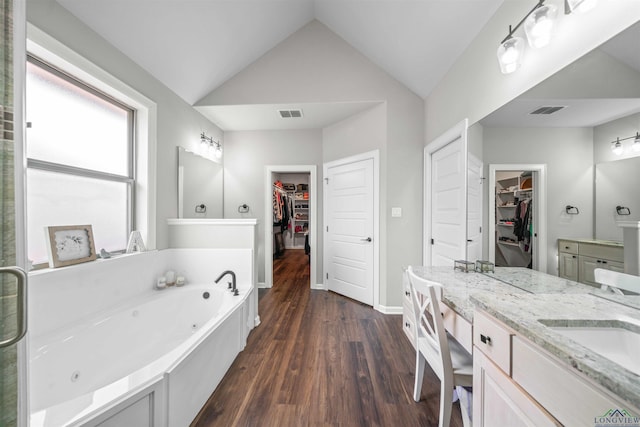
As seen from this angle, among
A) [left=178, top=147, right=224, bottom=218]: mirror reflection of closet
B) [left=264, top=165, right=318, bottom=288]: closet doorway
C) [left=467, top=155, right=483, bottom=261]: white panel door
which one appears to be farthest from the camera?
[left=264, top=165, right=318, bottom=288]: closet doorway

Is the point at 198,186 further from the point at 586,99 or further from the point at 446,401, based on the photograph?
the point at 586,99

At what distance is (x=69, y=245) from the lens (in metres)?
1.55

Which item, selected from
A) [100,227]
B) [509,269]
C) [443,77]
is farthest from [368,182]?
[100,227]

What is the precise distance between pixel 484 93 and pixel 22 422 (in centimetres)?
279

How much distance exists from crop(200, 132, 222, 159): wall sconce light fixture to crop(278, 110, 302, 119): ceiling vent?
3.37 ft

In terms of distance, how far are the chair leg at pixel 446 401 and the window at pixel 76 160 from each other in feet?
8.18

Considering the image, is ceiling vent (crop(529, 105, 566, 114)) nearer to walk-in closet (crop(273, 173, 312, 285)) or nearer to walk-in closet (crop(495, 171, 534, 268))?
walk-in closet (crop(495, 171, 534, 268))

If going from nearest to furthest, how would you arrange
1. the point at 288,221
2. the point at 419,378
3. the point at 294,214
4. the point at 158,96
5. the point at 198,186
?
the point at 419,378
the point at 158,96
the point at 198,186
the point at 288,221
the point at 294,214

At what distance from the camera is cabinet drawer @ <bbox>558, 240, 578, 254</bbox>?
1.09 meters

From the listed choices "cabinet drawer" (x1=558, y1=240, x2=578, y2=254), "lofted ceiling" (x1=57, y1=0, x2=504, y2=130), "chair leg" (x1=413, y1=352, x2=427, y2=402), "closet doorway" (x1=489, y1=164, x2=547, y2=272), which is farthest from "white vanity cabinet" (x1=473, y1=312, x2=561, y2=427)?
"lofted ceiling" (x1=57, y1=0, x2=504, y2=130)

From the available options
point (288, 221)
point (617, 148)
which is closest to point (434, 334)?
point (617, 148)

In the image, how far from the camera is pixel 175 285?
7.52ft

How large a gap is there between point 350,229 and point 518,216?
1.98m

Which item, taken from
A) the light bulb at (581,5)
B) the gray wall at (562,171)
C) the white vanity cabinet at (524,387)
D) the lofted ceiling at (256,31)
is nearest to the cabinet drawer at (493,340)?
the white vanity cabinet at (524,387)
